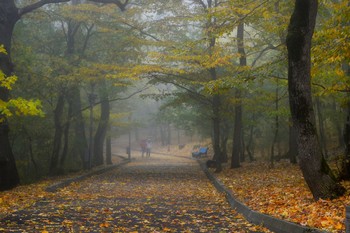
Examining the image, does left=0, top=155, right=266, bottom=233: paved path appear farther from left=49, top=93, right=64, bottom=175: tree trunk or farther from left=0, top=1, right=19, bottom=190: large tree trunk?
left=49, top=93, right=64, bottom=175: tree trunk

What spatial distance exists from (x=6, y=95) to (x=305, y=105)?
10.7m

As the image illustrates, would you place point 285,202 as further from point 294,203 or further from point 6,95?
point 6,95

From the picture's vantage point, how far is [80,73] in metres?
18.8

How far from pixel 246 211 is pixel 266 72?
4.17 m

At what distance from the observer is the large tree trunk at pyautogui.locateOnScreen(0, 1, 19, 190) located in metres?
14.0

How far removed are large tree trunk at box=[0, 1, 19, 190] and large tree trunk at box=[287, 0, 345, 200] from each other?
10.2m

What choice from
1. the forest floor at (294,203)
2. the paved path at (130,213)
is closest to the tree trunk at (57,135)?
the paved path at (130,213)

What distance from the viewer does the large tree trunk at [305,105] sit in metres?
8.16

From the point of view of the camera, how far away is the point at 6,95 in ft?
46.3

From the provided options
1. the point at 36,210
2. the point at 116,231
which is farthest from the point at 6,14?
the point at 116,231

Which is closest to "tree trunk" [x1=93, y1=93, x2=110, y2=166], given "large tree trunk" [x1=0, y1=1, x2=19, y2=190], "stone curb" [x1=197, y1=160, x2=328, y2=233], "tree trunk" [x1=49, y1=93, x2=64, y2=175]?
"tree trunk" [x1=49, y1=93, x2=64, y2=175]

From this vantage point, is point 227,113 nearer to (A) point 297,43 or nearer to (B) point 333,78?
(B) point 333,78

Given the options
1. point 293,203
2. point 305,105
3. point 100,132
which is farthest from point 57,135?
point 305,105

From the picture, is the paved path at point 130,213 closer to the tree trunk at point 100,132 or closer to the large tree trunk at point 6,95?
the large tree trunk at point 6,95
